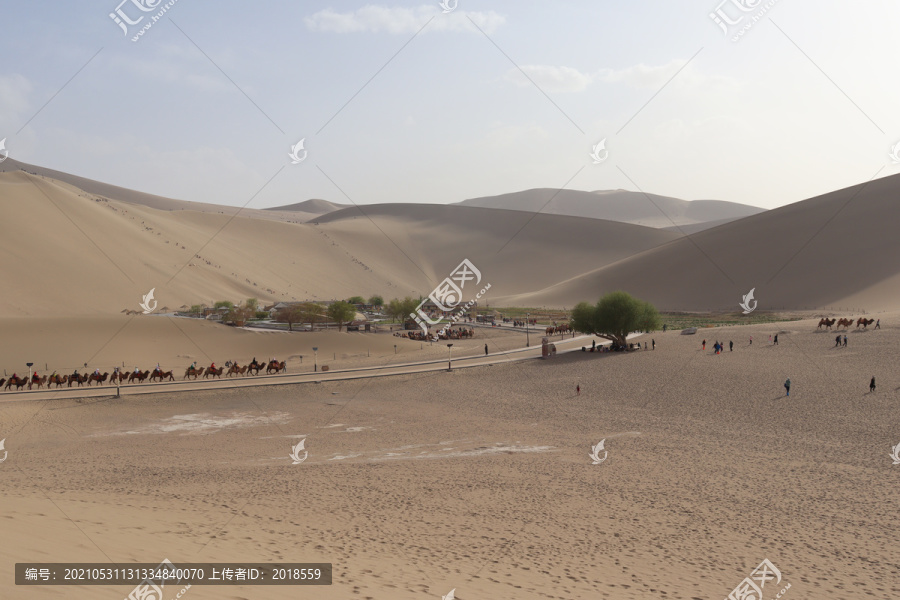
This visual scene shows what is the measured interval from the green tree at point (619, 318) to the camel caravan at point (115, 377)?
69.0 ft

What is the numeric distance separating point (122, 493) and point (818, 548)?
46.9 feet

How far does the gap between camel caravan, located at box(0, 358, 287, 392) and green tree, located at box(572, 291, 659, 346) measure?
21.0 metres

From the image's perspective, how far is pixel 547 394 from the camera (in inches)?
1183

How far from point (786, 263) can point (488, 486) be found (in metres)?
84.3

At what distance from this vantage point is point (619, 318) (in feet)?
139

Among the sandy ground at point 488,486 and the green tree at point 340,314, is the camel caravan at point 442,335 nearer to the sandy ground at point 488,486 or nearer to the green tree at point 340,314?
the green tree at point 340,314

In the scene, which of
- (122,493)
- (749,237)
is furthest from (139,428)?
(749,237)

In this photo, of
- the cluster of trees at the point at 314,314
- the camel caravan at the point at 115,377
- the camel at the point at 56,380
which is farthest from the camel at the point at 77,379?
the cluster of trees at the point at 314,314

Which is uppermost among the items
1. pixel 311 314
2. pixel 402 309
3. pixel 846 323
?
pixel 402 309

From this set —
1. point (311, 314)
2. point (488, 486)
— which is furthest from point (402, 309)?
point (488, 486)

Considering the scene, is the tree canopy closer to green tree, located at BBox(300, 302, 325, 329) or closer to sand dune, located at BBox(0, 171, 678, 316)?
green tree, located at BBox(300, 302, 325, 329)

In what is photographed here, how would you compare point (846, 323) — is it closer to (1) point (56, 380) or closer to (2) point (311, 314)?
(2) point (311, 314)

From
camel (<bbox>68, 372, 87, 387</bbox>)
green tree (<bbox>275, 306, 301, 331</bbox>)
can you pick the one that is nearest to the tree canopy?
green tree (<bbox>275, 306, 301, 331</bbox>)

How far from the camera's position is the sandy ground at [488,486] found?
979 cm
